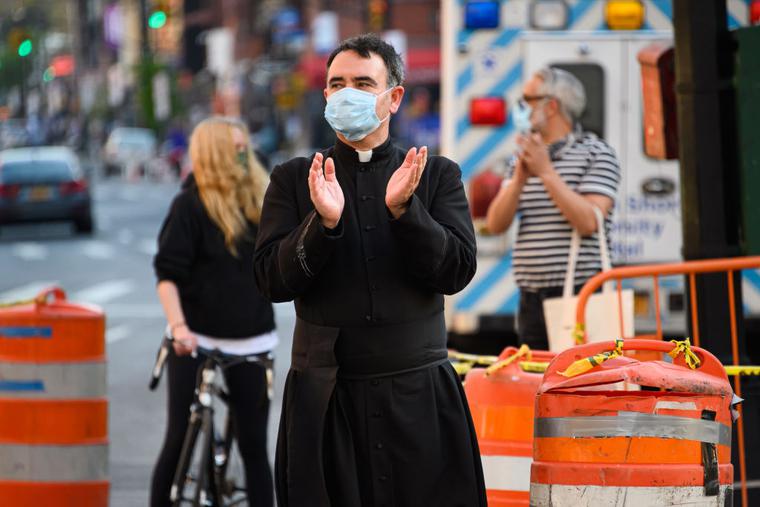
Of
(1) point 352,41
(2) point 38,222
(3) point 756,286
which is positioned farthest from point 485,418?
(2) point 38,222

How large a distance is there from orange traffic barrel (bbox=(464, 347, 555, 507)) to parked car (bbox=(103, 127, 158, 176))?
195 ft

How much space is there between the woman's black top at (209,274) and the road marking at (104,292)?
1244 cm

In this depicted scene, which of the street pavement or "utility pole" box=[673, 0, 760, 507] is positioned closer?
"utility pole" box=[673, 0, 760, 507]

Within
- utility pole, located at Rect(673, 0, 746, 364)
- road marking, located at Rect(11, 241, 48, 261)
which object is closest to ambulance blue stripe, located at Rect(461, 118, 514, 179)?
utility pole, located at Rect(673, 0, 746, 364)

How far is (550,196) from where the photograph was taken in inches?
256


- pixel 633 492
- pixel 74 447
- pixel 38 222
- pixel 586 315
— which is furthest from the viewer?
pixel 38 222

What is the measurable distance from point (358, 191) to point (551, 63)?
5.09m

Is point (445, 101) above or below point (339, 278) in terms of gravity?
above

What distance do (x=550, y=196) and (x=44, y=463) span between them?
7.69 ft

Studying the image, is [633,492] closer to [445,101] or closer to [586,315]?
[586,315]

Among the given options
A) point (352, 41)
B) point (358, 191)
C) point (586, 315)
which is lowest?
point (586, 315)

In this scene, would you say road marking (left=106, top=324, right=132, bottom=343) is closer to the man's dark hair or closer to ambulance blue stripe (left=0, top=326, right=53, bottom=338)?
ambulance blue stripe (left=0, top=326, right=53, bottom=338)

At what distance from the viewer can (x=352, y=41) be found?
424 cm

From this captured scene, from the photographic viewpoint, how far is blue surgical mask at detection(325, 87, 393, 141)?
411cm
